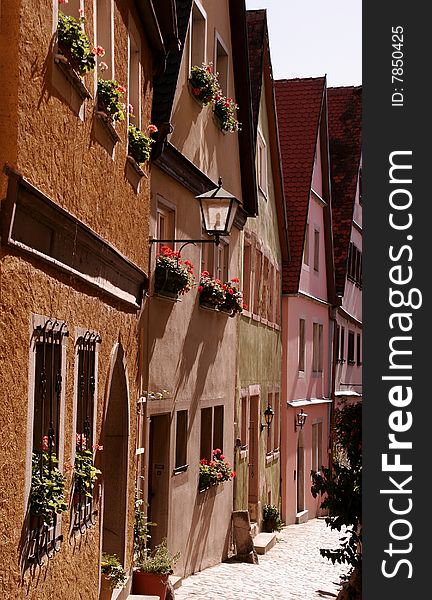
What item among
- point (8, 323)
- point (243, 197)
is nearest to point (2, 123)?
point (8, 323)

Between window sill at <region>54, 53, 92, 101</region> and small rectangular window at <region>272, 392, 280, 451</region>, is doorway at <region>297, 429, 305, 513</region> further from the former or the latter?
window sill at <region>54, 53, 92, 101</region>

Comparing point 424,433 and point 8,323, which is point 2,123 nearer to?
point 8,323

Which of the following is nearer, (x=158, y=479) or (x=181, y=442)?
(x=158, y=479)

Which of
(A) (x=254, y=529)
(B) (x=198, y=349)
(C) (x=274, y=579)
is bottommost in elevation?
(C) (x=274, y=579)

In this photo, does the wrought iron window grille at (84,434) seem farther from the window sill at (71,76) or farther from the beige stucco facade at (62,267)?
the window sill at (71,76)

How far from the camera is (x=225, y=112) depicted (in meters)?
17.0

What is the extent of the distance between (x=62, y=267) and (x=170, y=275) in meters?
5.82

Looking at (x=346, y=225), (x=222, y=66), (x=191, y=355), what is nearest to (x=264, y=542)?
(x=191, y=355)

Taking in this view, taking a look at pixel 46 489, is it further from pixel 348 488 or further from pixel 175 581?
pixel 175 581

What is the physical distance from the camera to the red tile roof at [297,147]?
1057 inches

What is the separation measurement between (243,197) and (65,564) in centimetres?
1244

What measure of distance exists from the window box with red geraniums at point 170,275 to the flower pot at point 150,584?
10.4ft

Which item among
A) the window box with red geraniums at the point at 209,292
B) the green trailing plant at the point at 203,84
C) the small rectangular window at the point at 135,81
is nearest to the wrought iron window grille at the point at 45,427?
the small rectangular window at the point at 135,81

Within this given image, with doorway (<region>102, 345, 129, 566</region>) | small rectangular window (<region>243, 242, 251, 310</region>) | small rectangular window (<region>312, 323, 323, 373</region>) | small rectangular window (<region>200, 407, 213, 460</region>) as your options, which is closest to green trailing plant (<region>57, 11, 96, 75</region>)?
doorway (<region>102, 345, 129, 566</region>)
